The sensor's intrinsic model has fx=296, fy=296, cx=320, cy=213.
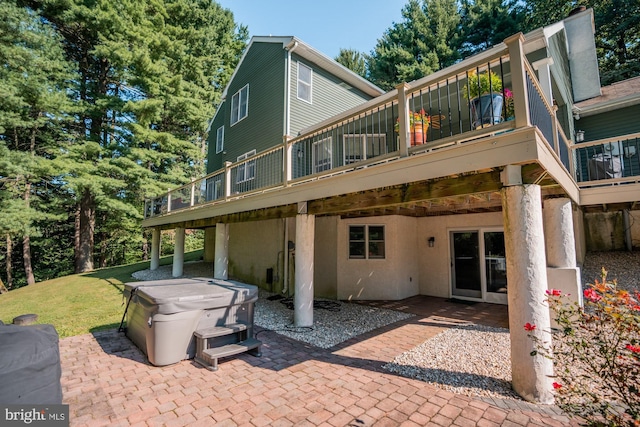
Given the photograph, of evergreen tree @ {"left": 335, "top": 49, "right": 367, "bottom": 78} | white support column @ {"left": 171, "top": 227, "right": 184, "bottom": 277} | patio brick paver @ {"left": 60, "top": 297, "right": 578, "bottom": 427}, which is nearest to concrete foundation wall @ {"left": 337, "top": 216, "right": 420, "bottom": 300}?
patio brick paver @ {"left": 60, "top": 297, "right": 578, "bottom": 427}

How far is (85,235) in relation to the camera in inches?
→ 680

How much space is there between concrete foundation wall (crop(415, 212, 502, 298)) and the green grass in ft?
27.9

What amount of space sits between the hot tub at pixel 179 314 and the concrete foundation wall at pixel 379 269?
4.28 m

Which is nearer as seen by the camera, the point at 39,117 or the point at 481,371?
the point at 481,371

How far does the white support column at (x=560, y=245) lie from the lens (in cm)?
556

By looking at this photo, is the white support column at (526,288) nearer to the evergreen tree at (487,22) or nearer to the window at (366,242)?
the window at (366,242)

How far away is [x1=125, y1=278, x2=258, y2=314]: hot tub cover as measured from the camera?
435 cm

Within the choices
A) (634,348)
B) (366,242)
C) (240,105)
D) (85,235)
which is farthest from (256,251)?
(85,235)

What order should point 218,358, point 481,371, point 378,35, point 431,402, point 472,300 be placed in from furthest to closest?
point 378,35 → point 472,300 → point 218,358 → point 481,371 → point 431,402

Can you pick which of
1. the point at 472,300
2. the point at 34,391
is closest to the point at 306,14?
the point at 472,300

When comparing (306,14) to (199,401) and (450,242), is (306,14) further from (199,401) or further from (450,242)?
(199,401)

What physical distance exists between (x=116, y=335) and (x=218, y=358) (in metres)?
2.93

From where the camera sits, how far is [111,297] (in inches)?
378

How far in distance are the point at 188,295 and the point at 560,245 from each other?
6800mm
